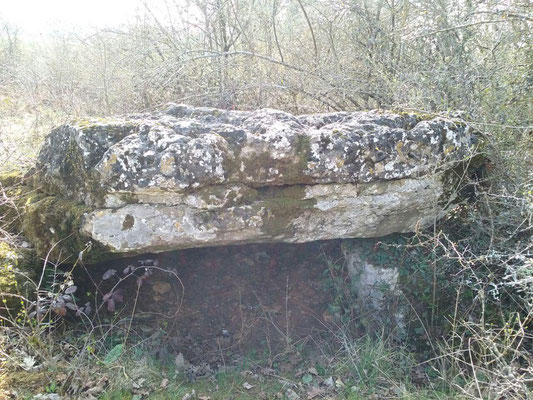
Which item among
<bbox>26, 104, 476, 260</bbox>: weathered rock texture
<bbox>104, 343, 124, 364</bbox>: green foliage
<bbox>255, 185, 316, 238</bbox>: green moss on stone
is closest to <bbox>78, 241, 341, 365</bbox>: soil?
<bbox>104, 343, 124, 364</bbox>: green foliage

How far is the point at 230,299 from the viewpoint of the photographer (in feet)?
11.1

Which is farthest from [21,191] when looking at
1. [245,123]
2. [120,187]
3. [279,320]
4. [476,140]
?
[476,140]

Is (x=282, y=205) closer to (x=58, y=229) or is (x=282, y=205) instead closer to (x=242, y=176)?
(x=242, y=176)

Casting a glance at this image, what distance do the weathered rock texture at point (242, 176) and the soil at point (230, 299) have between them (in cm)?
60

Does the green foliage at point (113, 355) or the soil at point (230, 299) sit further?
the soil at point (230, 299)

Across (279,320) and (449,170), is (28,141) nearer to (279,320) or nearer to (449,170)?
(279,320)

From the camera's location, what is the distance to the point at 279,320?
128 inches

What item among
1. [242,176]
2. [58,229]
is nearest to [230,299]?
[242,176]

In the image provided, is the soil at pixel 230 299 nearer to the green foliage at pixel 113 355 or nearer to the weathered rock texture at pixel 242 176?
the green foliage at pixel 113 355

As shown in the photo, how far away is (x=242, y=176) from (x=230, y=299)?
129 centimetres

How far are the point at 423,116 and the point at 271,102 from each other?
260cm

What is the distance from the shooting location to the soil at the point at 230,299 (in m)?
3.05

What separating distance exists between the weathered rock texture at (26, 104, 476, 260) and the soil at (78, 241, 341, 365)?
0.60 m

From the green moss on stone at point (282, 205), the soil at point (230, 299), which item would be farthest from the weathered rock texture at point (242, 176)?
the soil at point (230, 299)
